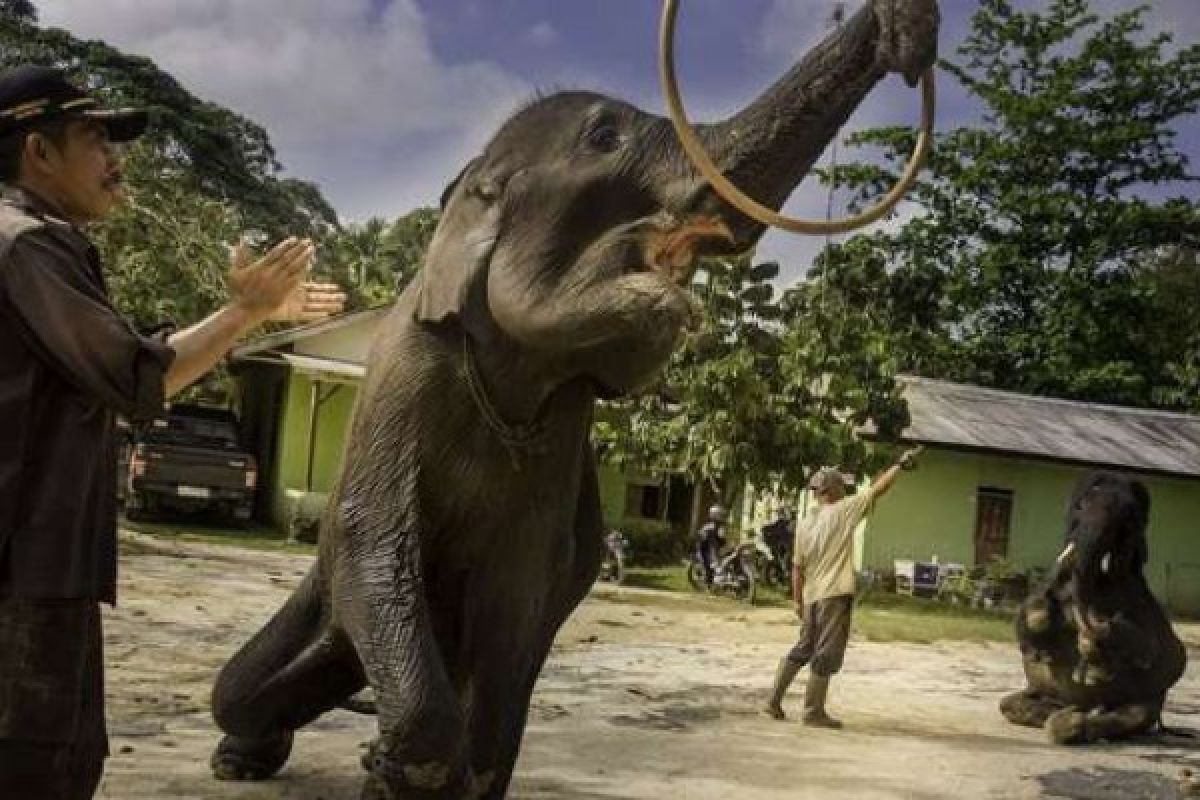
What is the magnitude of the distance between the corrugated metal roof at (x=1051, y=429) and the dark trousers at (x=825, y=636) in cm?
1408

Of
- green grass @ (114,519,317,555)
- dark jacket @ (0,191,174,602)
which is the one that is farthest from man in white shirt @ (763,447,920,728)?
green grass @ (114,519,317,555)

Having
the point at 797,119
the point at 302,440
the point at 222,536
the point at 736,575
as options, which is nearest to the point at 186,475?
the point at 222,536

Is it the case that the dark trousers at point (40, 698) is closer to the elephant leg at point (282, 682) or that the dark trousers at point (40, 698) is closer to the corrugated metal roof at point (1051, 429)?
the elephant leg at point (282, 682)

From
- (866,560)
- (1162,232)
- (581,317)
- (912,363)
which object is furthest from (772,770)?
(1162,232)

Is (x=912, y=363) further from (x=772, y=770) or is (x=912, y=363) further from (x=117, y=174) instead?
(x=117, y=174)

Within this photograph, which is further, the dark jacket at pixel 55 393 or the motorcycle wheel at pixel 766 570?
the motorcycle wheel at pixel 766 570

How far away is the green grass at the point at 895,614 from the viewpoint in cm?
1599

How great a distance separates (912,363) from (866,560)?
35.2ft

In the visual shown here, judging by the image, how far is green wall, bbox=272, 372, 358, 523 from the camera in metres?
22.4

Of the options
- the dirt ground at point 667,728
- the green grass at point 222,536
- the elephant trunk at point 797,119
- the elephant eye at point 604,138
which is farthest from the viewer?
the green grass at point 222,536

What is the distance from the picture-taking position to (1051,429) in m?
26.0

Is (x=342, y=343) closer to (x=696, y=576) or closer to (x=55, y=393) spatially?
(x=696, y=576)

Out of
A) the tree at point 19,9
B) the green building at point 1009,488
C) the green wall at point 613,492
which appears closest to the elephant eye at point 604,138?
the green building at point 1009,488

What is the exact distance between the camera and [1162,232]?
33.3 metres
